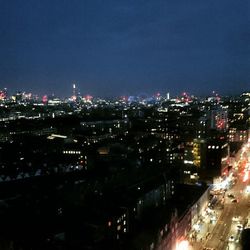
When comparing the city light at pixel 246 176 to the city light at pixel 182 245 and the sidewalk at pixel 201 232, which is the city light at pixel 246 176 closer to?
the sidewalk at pixel 201 232

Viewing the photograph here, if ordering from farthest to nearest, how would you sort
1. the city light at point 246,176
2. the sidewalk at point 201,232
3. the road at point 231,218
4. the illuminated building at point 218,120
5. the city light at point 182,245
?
the illuminated building at point 218,120
the city light at point 246,176
the sidewalk at point 201,232
the road at point 231,218
the city light at point 182,245

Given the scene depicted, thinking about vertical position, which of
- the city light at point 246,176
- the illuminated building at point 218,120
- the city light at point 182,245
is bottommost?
the city light at point 246,176

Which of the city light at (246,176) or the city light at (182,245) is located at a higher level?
the city light at (182,245)

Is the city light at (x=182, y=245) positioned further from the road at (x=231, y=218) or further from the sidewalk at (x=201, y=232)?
the road at (x=231, y=218)

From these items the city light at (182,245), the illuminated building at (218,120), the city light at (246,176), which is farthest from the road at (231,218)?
the illuminated building at (218,120)

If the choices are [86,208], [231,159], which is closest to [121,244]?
[86,208]

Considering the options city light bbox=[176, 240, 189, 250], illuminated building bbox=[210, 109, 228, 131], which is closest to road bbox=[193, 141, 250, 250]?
city light bbox=[176, 240, 189, 250]

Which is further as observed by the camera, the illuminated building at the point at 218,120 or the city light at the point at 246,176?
the illuminated building at the point at 218,120

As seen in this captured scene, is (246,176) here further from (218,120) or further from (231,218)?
(218,120)

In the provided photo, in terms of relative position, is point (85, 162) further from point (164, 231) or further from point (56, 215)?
point (164, 231)

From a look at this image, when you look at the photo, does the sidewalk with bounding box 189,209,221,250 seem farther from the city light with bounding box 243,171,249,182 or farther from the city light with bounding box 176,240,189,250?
the city light with bounding box 243,171,249,182

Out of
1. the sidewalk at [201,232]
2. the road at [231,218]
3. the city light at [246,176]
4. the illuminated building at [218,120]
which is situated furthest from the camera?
the illuminated building at [218,120]
